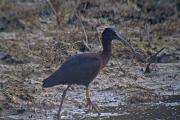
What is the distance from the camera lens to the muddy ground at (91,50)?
A: 10547mm

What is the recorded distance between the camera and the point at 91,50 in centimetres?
1337

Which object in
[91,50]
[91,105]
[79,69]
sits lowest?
[91,105]

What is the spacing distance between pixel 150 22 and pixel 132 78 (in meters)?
4.20

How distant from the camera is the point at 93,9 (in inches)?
667

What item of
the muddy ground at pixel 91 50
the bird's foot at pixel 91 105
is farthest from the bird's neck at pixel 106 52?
the muddy ground at pixel 91 50

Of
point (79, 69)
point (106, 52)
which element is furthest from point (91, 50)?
point (79, 69)

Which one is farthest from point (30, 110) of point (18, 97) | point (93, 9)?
point (93, 9)

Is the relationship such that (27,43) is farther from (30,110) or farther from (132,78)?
(30,110)

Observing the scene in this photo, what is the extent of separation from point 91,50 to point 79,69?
314cm

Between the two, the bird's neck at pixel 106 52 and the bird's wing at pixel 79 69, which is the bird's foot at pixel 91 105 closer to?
the bird's wing at pixel 79 69

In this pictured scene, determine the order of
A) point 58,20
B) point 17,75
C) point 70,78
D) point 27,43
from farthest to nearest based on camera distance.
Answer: point 58,20 → point 27,43 → point 17,75 → point 70,78

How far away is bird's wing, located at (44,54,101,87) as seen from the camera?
10.2 m

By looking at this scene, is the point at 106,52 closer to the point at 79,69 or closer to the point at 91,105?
the point at 79,69

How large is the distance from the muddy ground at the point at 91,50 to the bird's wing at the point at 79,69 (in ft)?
1.63
